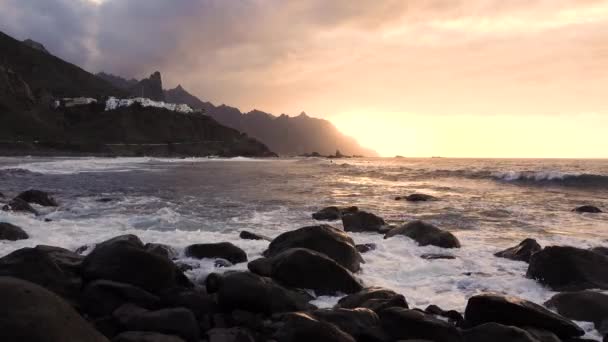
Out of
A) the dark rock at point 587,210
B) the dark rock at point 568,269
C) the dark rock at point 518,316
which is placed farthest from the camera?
the dark rock at point 587,210

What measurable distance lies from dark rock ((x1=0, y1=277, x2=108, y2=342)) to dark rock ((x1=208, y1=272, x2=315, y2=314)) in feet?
8.67

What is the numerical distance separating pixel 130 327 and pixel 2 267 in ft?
10.3

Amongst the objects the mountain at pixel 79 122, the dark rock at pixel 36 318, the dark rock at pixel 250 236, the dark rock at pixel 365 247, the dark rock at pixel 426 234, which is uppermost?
the mountain at pixel 79 122

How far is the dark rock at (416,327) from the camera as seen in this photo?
20.7ft

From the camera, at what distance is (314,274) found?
864cm

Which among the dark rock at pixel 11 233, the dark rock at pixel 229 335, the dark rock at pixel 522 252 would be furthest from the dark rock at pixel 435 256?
the dark rock at pixel 11 233

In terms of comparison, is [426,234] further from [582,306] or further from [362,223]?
[582,306]

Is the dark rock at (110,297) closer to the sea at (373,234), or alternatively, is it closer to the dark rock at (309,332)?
the sea at (373,234)

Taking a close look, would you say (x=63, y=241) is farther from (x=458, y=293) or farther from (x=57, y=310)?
(x=458, y=293)

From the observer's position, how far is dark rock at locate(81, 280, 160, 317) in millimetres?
7125

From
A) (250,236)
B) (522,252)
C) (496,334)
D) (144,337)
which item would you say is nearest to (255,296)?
(144,337)

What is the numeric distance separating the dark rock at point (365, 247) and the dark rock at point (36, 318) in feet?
26.1

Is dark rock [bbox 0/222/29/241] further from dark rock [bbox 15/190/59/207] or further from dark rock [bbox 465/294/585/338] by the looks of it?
dark rock [bbox 465/294/585/338]

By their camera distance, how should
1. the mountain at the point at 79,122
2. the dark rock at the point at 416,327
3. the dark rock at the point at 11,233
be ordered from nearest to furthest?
the dark rock at the point at 416,327 < the dark rock at the point at 11,233 < the mountain at the point at 79,122
